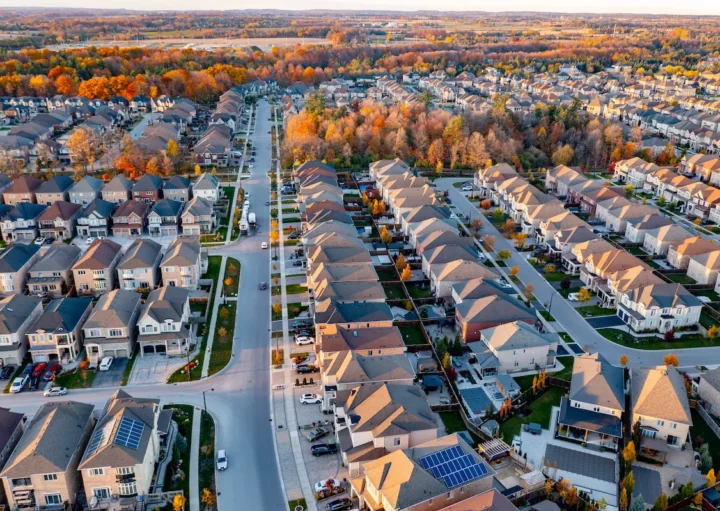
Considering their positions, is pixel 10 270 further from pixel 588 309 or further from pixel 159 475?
pixel 588 309

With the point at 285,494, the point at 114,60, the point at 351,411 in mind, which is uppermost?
the point at 114,60

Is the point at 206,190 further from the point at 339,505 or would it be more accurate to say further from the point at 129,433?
the point at 339,505

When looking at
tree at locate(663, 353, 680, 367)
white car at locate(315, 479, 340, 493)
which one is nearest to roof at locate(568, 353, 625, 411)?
tree at locate(663, 353, 680, 367)

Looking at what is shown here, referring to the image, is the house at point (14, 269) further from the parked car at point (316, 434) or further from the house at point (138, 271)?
the parked car at point (316, 434)

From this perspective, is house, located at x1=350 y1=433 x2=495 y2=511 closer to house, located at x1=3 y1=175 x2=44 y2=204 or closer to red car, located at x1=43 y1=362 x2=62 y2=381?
red car, located at x1=43 y1=362 x2=62 y2=381

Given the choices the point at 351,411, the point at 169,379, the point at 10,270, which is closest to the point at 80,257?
the point at 10,270

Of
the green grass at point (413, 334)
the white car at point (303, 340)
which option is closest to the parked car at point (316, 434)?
the white car at point (303, 340)
